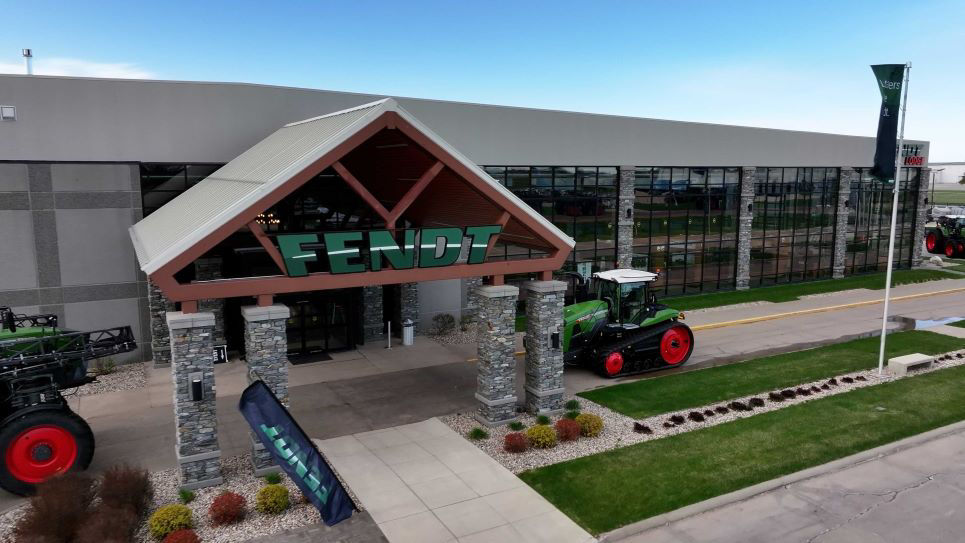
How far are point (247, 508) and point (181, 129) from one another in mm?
14257

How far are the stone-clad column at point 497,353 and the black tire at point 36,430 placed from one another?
8.74 m

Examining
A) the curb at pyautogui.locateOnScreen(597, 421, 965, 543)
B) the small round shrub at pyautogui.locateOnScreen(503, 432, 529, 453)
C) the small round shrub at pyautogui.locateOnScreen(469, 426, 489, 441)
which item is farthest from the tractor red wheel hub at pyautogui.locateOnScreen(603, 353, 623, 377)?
the curb at pyautogui.locateOnScreen(597, 421, 965, 543)

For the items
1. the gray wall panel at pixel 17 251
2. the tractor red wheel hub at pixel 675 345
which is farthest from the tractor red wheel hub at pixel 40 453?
the tractor red wheel hub at pixel 675 345

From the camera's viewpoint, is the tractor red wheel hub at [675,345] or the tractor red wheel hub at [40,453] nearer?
the tractor red wheel hub at [40,453]

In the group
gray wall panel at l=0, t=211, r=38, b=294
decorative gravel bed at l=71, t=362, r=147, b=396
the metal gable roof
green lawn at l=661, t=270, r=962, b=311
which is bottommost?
decorative gravel bed at l=71, t=362, r=147, b=396

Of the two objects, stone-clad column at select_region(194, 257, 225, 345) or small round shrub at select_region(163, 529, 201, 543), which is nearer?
small round shrub at select_region(163, 529, 201, 543)

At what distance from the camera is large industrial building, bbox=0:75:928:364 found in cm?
1819

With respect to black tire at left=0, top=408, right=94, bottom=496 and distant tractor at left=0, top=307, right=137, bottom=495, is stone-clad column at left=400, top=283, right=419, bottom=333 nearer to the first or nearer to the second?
distant tractor at left=0, top=307, right=137, bottom=495

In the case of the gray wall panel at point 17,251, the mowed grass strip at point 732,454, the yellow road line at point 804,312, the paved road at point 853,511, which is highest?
the gray wall panel at point 17,251

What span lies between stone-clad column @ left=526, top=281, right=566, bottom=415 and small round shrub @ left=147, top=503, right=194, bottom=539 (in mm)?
8747

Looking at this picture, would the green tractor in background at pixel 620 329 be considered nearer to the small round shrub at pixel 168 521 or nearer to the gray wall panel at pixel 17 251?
the small round shrub at pixel 168 521

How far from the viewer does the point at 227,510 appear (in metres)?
12.1

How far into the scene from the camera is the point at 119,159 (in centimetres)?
2159

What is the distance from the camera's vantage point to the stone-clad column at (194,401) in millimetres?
13289
